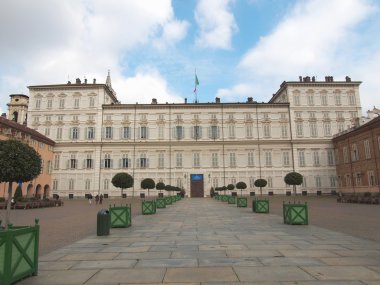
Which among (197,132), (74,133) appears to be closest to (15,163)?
(197,132)

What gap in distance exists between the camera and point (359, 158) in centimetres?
4369

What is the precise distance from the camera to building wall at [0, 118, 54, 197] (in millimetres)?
38906

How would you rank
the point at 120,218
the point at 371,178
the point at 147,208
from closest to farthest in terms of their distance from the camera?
the point at 120,218 < the point at 147,208 < the point at 371,178

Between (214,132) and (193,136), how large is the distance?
374 centimetres

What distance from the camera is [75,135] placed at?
179 ft

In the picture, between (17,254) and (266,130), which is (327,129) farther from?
(17,254)

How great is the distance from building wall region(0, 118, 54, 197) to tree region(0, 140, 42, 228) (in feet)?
93.3

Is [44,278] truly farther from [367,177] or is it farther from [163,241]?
[367,177]

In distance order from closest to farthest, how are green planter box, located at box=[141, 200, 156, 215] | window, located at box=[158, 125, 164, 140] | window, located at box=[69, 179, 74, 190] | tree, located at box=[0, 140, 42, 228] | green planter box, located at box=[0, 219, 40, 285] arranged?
1. green planter box, located at box=[0, 219, 40, 285]
2. tree, located at box=[0, 140, 42, 228]
3. green planter box, located at box=[141, 200, 156, 215]
4. window, located at box=[69, 179, 74, 190]
5. window, located at box=[158, 125, 164, 140]

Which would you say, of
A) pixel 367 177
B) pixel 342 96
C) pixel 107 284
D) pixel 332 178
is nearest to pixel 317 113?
pixel 342 96

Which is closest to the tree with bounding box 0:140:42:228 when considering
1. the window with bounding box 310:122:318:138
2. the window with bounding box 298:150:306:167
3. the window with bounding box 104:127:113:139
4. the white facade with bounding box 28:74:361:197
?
the white facade with bounding box 28:74:361:197

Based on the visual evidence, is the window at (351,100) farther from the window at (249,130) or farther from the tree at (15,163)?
the tree at (15,163)

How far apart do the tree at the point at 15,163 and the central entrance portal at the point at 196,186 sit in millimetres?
42720

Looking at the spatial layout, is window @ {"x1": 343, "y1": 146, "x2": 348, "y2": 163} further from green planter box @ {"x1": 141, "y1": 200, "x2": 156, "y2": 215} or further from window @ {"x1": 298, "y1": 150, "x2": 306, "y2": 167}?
green planter box @ {"x1": 141, "y1": 200, "x2": 156, "y2": 215}
